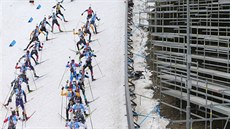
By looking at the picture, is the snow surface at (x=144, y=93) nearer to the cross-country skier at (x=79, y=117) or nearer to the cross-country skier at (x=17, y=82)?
→ the cross-country skier at (x=79, y=117)

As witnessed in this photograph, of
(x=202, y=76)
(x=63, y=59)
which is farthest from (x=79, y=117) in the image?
(x=63, y=59)

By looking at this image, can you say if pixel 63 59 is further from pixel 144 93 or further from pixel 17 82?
pixel 144 93

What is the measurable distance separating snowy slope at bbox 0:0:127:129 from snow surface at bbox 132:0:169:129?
0.74 m

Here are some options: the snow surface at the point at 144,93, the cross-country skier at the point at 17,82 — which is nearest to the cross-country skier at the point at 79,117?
the snow surface at the point at 144,93

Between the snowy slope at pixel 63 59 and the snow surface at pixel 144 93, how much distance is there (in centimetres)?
74

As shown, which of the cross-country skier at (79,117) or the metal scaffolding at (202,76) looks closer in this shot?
the metal scaffolding at (202,76)

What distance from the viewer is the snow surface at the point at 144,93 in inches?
544

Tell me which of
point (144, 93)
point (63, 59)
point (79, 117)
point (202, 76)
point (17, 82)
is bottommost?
point (79, 117)

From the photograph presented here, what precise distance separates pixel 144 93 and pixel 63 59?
7.35m

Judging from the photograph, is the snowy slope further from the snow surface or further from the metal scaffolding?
the metal scaffolding

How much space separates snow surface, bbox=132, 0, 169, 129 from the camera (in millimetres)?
13820

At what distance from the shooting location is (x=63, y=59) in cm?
2202

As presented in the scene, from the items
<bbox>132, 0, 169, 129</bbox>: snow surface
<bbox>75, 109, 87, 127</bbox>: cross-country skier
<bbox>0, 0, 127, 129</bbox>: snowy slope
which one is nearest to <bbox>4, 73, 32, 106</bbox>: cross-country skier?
<bbox>0, 0, 127, 129</bbox>: snowy slope

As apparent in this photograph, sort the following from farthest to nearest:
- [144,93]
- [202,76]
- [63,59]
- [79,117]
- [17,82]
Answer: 1. [63,59]
2. [17,82]
3. [144,93]
4. [202,76]
5. [79,117]
